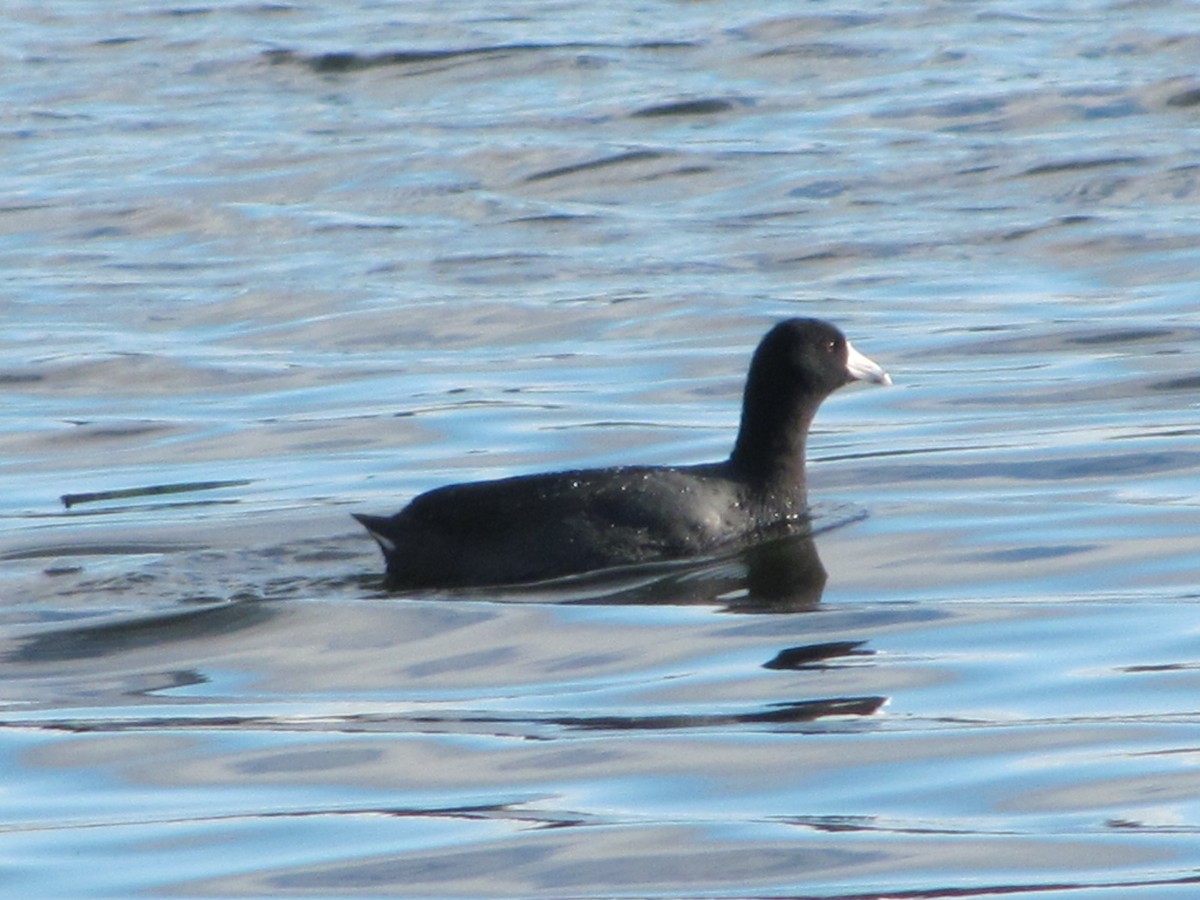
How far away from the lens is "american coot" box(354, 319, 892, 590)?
29.3ft

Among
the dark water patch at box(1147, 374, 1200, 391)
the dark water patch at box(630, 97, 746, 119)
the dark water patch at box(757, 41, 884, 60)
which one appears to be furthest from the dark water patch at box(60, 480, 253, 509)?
the dark water patch at box(757, 41, 884, 60)

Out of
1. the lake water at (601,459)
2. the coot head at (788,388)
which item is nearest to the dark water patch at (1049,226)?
the lake water at (601,459)

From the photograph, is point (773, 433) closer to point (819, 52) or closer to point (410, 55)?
point (819, 52)

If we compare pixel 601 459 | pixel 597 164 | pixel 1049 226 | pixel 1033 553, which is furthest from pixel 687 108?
pixel 1033 553

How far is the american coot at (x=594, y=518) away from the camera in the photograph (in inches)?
352

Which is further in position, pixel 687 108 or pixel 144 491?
pixel 687 108

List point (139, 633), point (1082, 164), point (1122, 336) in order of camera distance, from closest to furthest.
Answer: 1. point (139, 633)
2. point (1122, 336)
3. point (1082, 164)

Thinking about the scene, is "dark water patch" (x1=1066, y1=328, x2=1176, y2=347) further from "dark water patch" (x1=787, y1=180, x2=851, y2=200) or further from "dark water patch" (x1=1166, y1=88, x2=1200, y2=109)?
"dark water patch" (x1=1166, y1=88, x2=1200, y2=109)

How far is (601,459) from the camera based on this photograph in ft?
38.5

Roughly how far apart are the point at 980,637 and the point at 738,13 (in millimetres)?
24671

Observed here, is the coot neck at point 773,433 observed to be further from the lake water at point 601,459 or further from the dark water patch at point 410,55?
the dark water patch at point 410,55

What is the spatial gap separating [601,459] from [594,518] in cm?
266

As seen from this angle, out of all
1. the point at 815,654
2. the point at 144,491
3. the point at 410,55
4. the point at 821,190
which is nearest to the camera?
the point at 815,654

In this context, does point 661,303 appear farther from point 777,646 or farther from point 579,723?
point 579,723
